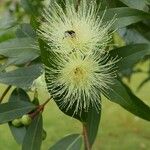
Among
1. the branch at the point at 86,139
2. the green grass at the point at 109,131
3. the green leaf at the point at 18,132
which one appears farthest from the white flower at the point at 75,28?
the green grass at the point at 109,131

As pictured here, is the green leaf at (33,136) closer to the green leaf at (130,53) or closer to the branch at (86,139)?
the branch at (86,139)

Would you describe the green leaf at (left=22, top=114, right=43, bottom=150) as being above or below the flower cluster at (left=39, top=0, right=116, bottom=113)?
below

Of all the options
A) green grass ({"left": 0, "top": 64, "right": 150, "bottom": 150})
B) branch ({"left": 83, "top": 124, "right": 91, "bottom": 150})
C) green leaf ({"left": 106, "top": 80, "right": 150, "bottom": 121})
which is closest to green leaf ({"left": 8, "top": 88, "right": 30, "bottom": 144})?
branch ({"left": 83, "top": 124, "right": 91, "bottom": 150})

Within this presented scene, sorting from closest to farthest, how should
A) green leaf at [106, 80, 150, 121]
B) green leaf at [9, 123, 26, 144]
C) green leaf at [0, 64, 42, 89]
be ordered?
1. green leaf at [106, 80, 150, 121]
2. green leaf at [0, 64, 42, 89]
3. green leaf at [9, 123, 26, 144]

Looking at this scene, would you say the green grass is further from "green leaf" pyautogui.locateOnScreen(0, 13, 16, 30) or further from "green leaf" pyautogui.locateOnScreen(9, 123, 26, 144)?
"green leaf" pyautogui.locateOnScreen(9, 123, 26, 144)

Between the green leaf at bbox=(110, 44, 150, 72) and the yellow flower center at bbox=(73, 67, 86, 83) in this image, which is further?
the green leaf at bbox=(110, 44, 150, 72)

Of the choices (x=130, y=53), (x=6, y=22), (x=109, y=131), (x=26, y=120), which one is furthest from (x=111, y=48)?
(x=109, y=131)

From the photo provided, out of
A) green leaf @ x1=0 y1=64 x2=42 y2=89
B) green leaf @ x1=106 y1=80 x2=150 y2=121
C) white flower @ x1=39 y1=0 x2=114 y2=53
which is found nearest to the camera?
white flower @ x1=39 y1=0 x2=114 y2=53
